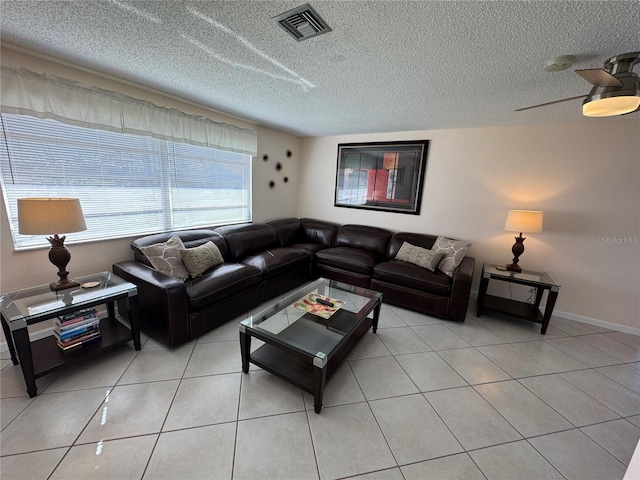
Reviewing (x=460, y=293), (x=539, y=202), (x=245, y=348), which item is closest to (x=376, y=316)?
(x=460, y=293)

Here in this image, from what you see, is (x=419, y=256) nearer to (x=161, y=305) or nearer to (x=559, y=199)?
(x=559, y=199)

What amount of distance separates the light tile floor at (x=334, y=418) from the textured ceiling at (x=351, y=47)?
7.47 ft

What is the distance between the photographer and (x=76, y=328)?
6.23ft

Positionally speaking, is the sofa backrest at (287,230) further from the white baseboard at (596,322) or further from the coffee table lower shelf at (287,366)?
the white baseboard at (596,322)

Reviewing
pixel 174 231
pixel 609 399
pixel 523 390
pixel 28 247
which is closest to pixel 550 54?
pixel 523 390

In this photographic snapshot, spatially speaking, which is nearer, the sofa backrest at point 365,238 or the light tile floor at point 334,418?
the light tile floor at point 334,418

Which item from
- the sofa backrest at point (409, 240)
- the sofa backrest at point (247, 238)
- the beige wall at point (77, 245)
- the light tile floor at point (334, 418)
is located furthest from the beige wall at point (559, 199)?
the beige wall at point (77, 245)

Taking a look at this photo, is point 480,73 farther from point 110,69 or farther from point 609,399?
point 110,69

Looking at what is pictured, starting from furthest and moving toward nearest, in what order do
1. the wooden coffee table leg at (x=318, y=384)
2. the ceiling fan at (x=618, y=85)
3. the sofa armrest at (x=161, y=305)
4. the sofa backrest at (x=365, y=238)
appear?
the sofa backrest at (x=365, y=238)
the sofa armrest at (x=161, y=305)
the wooden coffee table leg at (x=318, y=384)
the ceiling fan at (x=618, y=85)

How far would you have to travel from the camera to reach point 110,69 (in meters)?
2.04

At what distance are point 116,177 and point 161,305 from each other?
1.39 m

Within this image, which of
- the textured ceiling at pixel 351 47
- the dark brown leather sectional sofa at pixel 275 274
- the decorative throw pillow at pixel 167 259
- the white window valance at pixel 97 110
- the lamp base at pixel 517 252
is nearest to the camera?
the textured ceiling at pixel 351 47

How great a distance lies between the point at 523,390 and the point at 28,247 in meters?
4.05

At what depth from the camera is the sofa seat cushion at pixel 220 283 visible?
7.23 ft
